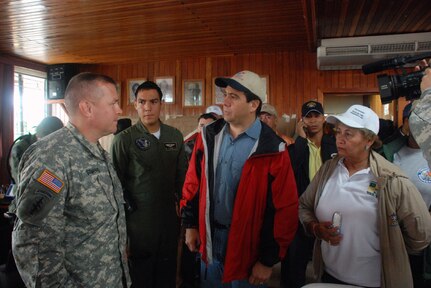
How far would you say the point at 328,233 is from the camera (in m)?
1.57

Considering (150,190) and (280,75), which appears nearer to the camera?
(150,190)

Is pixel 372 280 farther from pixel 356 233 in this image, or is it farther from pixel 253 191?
pixel 253 191

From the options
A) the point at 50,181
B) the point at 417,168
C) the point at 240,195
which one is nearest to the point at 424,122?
the point at 240,195

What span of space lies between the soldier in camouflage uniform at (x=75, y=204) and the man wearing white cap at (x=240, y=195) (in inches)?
17.9

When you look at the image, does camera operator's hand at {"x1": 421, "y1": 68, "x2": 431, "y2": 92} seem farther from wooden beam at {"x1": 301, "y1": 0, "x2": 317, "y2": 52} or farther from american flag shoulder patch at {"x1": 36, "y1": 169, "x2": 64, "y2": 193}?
wooden beam at {"x1": 301, "y1": 0, "x2": 317, "y2": 52}

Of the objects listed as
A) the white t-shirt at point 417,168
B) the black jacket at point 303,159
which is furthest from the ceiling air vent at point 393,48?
the white t-shirt at point 417,168

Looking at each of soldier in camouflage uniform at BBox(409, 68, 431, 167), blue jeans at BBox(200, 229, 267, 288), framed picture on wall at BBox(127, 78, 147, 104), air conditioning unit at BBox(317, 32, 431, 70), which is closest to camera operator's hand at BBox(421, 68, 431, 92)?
soldier in camouflage uniform at BBox(409, 68, 431, 167)

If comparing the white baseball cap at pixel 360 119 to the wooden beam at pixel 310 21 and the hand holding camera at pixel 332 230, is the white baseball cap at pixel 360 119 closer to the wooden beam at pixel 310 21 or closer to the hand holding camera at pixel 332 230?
the hand holding camera at pixel 332 230

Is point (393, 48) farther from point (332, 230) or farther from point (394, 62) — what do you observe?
point (332, 230)

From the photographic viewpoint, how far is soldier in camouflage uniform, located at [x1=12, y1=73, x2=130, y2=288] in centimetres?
114

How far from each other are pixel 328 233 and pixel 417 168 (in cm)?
106

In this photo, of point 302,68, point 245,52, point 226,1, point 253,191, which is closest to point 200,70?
point 245,52

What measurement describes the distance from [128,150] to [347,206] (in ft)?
4.80

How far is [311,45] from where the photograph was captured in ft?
15.3
